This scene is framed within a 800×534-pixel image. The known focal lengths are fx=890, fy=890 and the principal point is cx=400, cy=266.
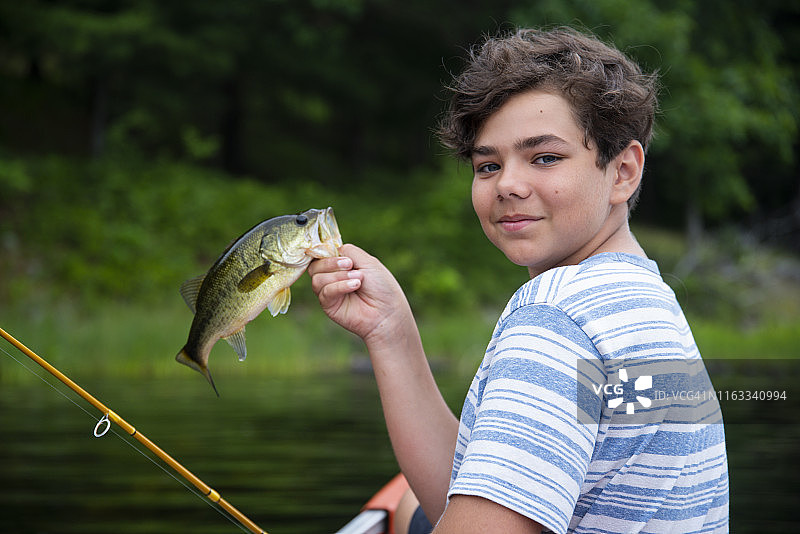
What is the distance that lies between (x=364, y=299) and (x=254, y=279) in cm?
28

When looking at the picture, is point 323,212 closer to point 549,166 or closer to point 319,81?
point 549,166

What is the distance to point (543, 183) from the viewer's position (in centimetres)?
161

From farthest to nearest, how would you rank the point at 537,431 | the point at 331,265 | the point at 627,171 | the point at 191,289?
1. the point at 191,289
2. the point at 331,265
3. the point at 627,171
4. the point at 537,431

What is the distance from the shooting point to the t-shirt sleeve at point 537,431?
1257mm

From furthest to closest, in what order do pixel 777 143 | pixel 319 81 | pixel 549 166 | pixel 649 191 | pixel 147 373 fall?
pixel 649 191
pixel 319 81
pixel 777 143
pixel 147 373
pixel 549 166

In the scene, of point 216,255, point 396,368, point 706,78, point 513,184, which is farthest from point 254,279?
point 706,78

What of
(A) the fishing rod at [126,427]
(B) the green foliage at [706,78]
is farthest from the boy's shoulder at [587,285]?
(B) the green foliage at [706,78]

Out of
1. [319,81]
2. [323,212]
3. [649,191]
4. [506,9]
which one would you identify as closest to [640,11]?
[506,9]

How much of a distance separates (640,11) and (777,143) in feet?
16.1

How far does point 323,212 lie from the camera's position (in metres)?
2.08

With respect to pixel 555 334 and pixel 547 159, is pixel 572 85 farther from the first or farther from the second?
pixel 555 334

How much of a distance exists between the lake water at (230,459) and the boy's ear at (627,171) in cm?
346

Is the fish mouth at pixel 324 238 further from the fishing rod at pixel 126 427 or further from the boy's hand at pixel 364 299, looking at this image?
the fishing rod at pixel 126 427

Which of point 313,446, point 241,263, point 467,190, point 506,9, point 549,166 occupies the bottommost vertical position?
point 241,263
